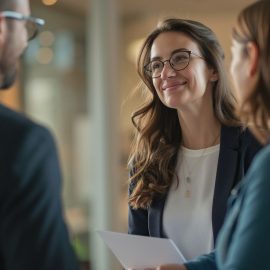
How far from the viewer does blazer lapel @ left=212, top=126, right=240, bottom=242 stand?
1656mm

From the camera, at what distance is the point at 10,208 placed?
1.02 meters

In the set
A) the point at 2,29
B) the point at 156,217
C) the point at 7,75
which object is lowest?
the point at 156,217

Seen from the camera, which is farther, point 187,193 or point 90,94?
point 90,94

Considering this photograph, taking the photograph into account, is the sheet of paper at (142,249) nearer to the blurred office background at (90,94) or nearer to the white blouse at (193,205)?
the white blouse at (193,205)

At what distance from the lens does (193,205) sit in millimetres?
1755

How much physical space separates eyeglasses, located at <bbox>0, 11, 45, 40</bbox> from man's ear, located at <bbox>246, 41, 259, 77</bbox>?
1.80 ft

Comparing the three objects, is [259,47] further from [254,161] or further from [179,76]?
[179,76]

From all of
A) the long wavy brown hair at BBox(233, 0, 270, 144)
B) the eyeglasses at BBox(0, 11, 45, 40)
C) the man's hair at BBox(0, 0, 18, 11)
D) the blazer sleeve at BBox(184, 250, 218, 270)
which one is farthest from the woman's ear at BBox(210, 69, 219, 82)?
the man's hair at BBox(0, 0, 18, 11)

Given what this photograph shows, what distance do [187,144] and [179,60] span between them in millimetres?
329

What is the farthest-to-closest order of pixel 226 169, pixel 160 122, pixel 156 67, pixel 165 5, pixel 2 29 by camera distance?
pixel 165 5 < pixel 160 122 < pixel 156 67 < pixel 226 169 < pixel 2 29

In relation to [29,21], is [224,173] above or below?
below

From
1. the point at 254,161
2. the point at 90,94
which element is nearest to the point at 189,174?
the point at 254,161

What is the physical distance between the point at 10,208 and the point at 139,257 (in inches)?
28.6

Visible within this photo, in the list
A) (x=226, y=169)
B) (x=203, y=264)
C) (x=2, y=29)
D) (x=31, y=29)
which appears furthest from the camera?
(x=226, y=169)
